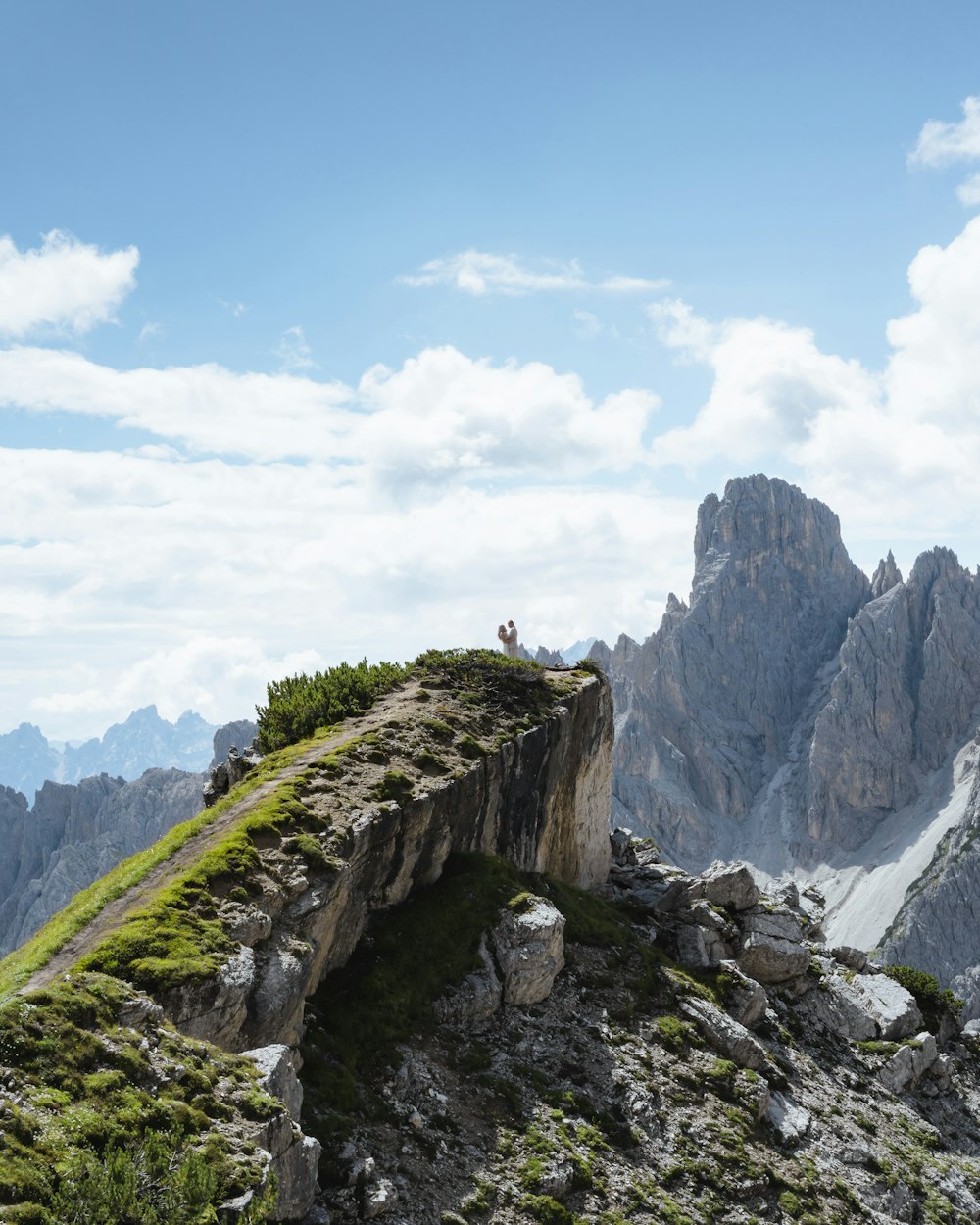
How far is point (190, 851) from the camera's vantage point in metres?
31.4

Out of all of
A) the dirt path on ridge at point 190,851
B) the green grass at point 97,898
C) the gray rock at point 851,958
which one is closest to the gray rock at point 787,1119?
the gray rock at point 851,958

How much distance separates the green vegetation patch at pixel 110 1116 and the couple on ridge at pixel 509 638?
35441mm

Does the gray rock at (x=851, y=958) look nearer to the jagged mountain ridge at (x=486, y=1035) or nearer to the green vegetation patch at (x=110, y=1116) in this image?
the jagged mountain ridge at (x=486, y=1035)

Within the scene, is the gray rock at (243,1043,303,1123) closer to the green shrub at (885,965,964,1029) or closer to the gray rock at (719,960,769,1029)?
the gray rock at (719,960,769,1029)

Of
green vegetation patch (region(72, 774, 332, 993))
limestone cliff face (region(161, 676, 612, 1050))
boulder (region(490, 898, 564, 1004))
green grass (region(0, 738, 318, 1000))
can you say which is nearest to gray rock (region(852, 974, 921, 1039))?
limestone cliff face (region(161, 676, 612, 1050))

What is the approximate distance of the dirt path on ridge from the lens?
82.6 feet

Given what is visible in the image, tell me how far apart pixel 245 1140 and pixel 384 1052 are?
9190 millimetres

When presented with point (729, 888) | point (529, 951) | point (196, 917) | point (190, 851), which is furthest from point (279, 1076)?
point (729, 888)

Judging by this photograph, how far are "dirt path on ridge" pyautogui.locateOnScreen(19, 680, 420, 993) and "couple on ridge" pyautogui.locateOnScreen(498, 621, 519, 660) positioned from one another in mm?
10738

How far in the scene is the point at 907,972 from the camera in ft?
193

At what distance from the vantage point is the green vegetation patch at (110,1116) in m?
16.7

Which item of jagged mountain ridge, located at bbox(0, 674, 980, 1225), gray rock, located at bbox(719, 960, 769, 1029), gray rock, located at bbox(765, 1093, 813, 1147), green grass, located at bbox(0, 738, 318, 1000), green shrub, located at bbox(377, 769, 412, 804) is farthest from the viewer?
gray rock, located at bbox(719, 960, 769, 1029)

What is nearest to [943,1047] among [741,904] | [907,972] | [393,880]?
[907,972]

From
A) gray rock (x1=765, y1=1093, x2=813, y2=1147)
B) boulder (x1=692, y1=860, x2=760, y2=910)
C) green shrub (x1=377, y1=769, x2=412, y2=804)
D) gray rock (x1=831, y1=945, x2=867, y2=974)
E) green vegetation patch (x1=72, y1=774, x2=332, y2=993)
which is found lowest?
gray rock (x1=765, y1=1093, x2=813, y2=1147)
